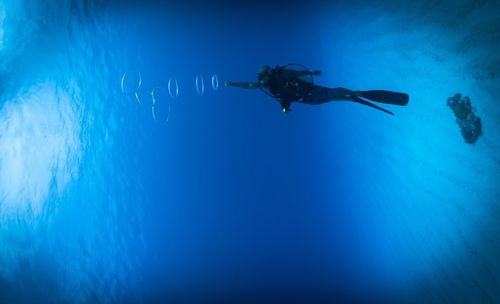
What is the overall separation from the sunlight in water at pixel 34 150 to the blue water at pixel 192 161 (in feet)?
0.19

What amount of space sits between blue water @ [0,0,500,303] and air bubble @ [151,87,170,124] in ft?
0.34

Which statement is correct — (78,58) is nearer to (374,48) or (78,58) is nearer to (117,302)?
(117,302)

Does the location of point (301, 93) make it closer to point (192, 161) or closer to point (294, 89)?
point (294, 89)

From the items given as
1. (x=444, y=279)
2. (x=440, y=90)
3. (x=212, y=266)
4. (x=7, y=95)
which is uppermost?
(x=7, y=95)

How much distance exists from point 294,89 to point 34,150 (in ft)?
46.6

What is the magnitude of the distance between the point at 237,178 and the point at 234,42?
6.50 metres

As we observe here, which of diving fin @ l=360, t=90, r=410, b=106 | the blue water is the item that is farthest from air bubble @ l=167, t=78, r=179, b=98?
diving fin @ l=360, t=90, r=410, b=106

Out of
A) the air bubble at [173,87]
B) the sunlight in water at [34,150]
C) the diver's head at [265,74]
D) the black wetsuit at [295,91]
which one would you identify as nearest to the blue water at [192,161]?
the sunlight in water at [34,150]

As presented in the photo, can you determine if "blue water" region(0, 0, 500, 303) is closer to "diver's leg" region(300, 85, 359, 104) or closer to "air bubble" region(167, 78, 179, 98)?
"air bubble" region(167, 78, 179, 98)

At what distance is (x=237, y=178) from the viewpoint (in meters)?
15.5

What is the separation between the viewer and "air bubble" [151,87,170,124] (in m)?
15.2

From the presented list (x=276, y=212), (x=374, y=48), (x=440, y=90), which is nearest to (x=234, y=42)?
(x=374, y=48)

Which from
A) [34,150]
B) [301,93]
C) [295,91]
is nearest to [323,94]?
[301,93]

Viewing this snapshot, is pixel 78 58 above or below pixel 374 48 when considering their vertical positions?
above
